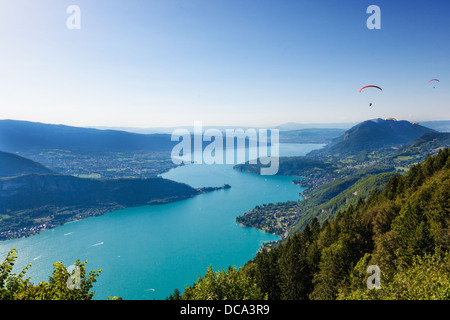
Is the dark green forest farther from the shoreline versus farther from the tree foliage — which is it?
the shoreline

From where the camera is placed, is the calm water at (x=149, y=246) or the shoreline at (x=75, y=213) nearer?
the calm water at (x=149, y=246)

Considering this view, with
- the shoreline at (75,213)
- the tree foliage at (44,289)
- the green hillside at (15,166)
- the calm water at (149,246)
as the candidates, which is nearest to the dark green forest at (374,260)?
the tree foliage at (44,289)

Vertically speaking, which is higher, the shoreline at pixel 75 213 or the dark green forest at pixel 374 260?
the dark green forest at pixel 374 260

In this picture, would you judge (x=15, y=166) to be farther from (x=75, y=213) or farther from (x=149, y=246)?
(x=149, y=246)

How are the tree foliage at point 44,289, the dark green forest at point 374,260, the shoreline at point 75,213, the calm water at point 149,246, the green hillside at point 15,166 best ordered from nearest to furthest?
the tree foliage at point 44,289
the dark green forest at point 374,260
the calm water at point 149,246
the shoreline at point 75,213
the green hillside at point 15,166

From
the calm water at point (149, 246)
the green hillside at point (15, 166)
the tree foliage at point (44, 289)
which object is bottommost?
the calm water at point (149, 246)

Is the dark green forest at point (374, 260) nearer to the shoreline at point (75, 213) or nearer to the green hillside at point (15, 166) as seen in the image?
the shoreline at point (75, 213)
